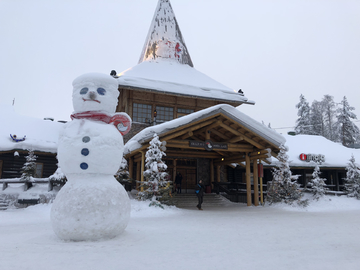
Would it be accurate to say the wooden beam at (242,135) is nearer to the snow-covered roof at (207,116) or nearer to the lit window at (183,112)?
the snow-covered roof at (207,116)

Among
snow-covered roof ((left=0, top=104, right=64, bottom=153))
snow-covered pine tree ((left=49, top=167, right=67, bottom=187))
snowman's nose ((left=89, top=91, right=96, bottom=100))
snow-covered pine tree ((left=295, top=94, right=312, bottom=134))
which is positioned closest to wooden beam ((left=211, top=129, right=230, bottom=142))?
snow-covered pine tree ((left=49, top=167, right=67, bottom=187))

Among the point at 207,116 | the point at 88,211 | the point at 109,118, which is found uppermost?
the point at 207,116

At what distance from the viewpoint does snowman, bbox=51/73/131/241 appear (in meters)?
5.25

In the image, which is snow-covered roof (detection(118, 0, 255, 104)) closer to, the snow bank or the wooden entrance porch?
the wooden entrance porch

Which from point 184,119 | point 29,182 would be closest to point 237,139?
point 184,119

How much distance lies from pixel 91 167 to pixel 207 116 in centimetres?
678

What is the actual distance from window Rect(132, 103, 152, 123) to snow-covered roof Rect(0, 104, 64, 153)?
4.50 metres

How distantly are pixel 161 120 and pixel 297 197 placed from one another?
873cm

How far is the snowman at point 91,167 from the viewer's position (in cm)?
525

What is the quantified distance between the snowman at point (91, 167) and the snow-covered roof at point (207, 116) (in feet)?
15.0

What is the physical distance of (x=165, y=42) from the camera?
20.8 meters

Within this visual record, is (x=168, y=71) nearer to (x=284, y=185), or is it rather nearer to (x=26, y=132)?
(x=26, y=132)

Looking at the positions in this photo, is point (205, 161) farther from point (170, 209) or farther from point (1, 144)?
point (1, 144)

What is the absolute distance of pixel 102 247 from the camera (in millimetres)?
4820
